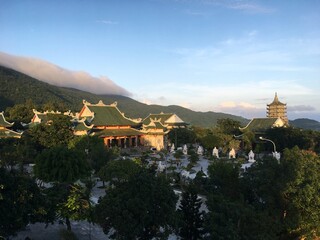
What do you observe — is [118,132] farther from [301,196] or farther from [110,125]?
[301,196]

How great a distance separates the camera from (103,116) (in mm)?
52031

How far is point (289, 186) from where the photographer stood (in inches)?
689

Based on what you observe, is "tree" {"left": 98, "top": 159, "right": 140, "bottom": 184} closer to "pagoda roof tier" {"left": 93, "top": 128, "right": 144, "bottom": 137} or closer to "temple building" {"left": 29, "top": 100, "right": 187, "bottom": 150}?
"temple building" {"left": 29, "top": 100, "right": 187, "bottom": 150}

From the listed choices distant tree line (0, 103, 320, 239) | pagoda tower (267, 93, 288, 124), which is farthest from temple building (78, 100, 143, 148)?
pagoda tower (267, 93, 288, 124)

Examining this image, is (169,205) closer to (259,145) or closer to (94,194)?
(94,194)

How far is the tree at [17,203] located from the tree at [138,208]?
2701 mm

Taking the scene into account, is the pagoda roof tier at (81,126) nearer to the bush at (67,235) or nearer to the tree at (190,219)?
the bush at (67,235)

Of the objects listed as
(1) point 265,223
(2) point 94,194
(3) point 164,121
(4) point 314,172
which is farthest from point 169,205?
(3) point 164,121

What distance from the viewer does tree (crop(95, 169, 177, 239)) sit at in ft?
43.5

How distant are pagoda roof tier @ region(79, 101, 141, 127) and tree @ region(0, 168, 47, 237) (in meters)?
34.7

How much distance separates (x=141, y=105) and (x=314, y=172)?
567 feet

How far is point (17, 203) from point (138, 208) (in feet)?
16.5

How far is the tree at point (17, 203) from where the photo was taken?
1357 centimetres

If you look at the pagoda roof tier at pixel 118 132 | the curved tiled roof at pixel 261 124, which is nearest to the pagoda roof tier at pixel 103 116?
the pagoda roof tier at pixel 118 132
